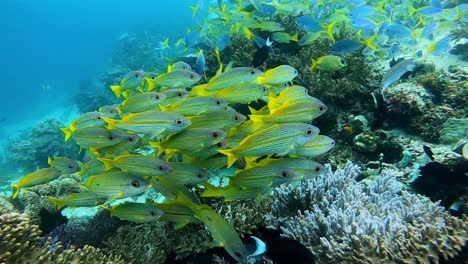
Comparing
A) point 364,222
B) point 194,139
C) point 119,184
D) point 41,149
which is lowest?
point 41,149

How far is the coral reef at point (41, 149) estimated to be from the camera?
15.3 m

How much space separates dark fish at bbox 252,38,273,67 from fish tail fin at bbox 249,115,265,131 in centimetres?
407

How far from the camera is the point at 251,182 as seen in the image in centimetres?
301

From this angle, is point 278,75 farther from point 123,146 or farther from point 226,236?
point 226,236

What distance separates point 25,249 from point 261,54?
581 cm

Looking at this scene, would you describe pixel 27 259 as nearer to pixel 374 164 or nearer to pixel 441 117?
pixel 374 164

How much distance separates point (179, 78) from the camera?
5.16 metres

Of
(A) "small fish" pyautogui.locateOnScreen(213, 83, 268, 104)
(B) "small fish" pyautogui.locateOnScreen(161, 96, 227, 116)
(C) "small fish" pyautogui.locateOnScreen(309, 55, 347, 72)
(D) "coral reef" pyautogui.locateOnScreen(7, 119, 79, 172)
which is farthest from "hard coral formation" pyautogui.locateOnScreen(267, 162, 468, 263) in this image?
(D) "coral reef" pyautogui.locateOnScreen(7, 119, 79, 172)

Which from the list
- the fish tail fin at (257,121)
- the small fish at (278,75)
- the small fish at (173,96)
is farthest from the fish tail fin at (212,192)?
the small fish at (278,75)

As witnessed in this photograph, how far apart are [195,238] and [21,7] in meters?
170

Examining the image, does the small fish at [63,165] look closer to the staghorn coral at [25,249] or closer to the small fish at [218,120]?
the staghorn coral at [25,249]

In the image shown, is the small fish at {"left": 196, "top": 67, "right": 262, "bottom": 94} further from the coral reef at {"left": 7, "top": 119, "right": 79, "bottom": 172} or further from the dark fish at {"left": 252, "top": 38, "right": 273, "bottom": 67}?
the coral reef at {"left": 7, "top": 119, "right": 79, "bottom": 172}

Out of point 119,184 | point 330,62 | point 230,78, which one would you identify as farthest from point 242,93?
point 330,62

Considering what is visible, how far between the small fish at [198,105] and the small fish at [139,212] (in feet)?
3.87
